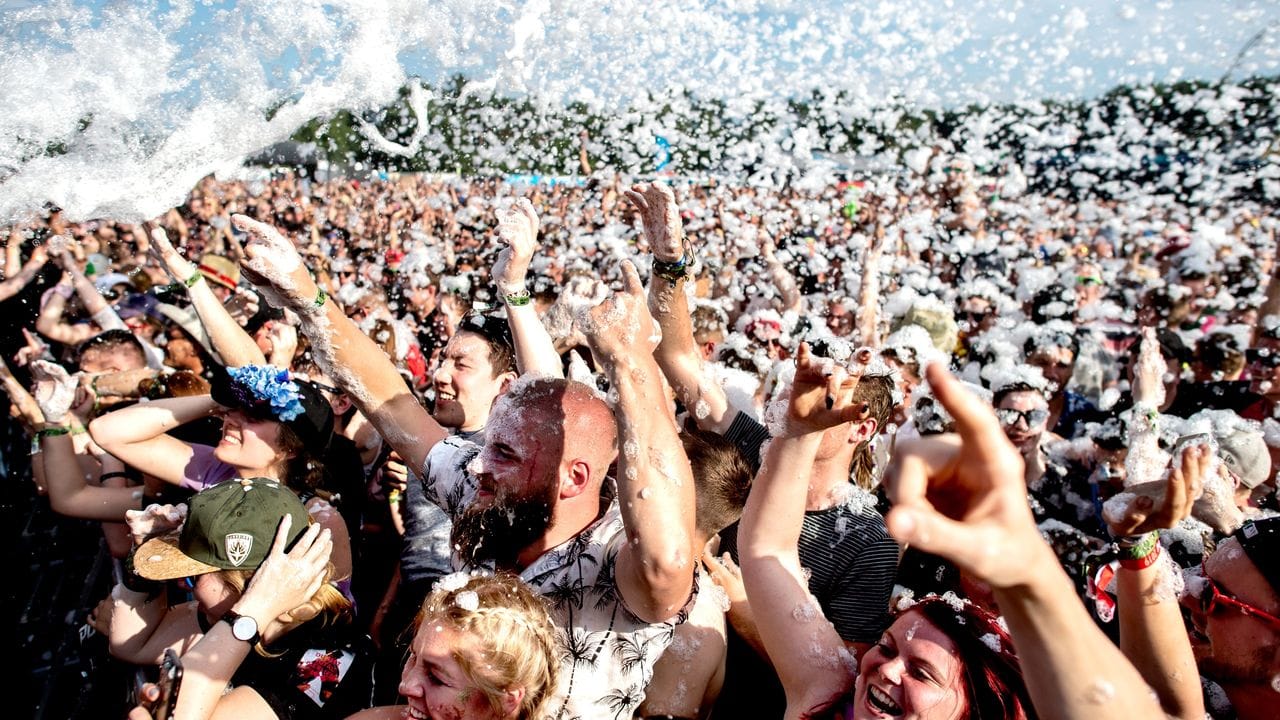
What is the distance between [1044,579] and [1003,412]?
3140 millimetres

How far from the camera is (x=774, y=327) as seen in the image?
5066 mm

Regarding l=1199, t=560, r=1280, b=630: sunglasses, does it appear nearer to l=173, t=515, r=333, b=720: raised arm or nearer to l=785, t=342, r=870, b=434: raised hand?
l=785, t=342, r=870, b=434: raised hand

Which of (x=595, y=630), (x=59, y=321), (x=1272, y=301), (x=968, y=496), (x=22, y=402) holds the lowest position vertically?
(x=59, y=321)

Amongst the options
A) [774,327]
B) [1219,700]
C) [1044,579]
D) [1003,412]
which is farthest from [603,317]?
[774,327]

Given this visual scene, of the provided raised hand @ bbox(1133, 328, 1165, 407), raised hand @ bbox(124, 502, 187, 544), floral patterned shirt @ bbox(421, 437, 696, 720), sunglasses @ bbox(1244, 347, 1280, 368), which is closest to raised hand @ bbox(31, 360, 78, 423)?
raised hand @ bbox(124, 502, 187, 544)

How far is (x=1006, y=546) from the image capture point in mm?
918

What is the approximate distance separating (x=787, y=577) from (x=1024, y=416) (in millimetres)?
2637

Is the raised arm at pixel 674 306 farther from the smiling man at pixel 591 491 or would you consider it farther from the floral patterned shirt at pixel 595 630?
the floral patterned shirt at pixel 595 630

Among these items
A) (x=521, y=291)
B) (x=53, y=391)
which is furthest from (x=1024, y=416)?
(x=53, y=391)

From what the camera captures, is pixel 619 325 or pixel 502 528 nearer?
pixel 619 325

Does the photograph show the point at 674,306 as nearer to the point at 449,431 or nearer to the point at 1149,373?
the point at 449,431

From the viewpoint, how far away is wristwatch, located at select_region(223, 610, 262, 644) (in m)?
1.85

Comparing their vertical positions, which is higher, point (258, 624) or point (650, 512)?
point (650, 512)

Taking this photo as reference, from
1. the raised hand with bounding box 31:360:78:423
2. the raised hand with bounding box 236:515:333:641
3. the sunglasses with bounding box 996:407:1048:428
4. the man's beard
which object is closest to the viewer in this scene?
the man's beard
